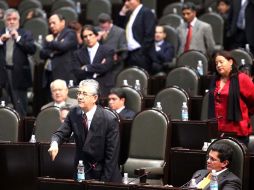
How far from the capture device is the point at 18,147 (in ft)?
24.6

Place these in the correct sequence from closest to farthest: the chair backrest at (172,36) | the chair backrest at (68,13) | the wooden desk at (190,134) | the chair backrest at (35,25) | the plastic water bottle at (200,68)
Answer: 1. the wooden desk at (190,134)
2. the plastic water bottle at (200,68)
3. the chair backrest at (172,36)
4. the chair backrest at (35,25)
5. the chair backrest at (68,13)

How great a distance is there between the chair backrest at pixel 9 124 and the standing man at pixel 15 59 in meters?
1.57

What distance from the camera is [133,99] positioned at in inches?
332

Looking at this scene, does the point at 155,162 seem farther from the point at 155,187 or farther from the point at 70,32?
the point at 70,32

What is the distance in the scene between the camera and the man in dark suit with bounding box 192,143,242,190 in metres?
6.09

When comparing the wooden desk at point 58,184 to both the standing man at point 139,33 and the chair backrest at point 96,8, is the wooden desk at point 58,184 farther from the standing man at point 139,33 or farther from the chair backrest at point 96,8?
the chair backrest at point 96,8

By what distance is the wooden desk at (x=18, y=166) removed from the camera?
24.5 feet

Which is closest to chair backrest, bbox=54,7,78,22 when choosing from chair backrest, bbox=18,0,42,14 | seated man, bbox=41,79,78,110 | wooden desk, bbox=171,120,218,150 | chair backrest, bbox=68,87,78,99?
chair backrest, bbox=18,0,42,14

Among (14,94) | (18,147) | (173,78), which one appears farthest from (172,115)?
(14,94)

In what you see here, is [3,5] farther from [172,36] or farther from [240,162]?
[240,162]

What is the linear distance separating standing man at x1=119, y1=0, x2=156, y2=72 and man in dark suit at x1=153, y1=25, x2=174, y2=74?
0.12 m

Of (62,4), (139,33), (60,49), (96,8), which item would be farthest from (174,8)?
(60,49)

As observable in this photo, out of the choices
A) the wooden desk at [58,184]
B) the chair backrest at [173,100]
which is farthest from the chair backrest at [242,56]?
the wooden desk at [58,184]

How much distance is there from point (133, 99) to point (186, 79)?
32.8 inches
